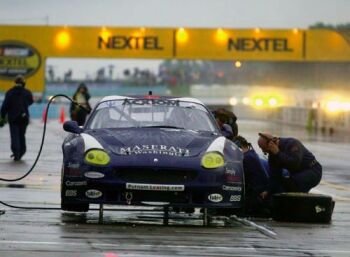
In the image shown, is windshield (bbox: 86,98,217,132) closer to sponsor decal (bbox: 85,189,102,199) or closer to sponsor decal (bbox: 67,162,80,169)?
sponsor decal (bbox: 67,162,80,169)

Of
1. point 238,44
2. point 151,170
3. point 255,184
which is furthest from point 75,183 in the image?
point 238,44

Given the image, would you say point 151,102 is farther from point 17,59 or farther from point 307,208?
point 17,59

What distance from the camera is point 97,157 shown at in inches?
469

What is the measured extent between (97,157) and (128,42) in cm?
5155

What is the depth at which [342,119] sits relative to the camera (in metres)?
52.3

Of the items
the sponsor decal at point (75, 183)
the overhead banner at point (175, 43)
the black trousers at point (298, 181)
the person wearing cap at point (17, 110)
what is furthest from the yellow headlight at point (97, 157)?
the overhead banner at point (175, 43)

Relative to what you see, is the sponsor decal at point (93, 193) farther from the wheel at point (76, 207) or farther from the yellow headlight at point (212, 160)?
the yellow headlight at point (212, 160)

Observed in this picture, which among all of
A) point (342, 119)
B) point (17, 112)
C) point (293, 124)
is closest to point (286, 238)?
point (17, 112)

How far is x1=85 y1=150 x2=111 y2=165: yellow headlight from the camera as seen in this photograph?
38.9 ft

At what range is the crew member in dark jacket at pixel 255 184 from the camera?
43.9 feet

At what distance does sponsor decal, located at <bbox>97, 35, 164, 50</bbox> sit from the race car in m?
50.6

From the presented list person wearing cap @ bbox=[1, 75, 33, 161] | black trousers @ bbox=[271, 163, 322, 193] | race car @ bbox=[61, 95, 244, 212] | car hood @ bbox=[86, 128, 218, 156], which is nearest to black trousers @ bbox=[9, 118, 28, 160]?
person wearing cap @ bbox=[1, 75, 33, 161]

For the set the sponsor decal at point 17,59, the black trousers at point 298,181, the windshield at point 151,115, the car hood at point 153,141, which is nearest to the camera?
the car hood at point 153,141

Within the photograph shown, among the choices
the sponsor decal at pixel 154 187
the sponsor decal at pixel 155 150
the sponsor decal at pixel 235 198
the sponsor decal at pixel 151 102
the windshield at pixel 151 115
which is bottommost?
the sponsor decal at pixel 235 198
